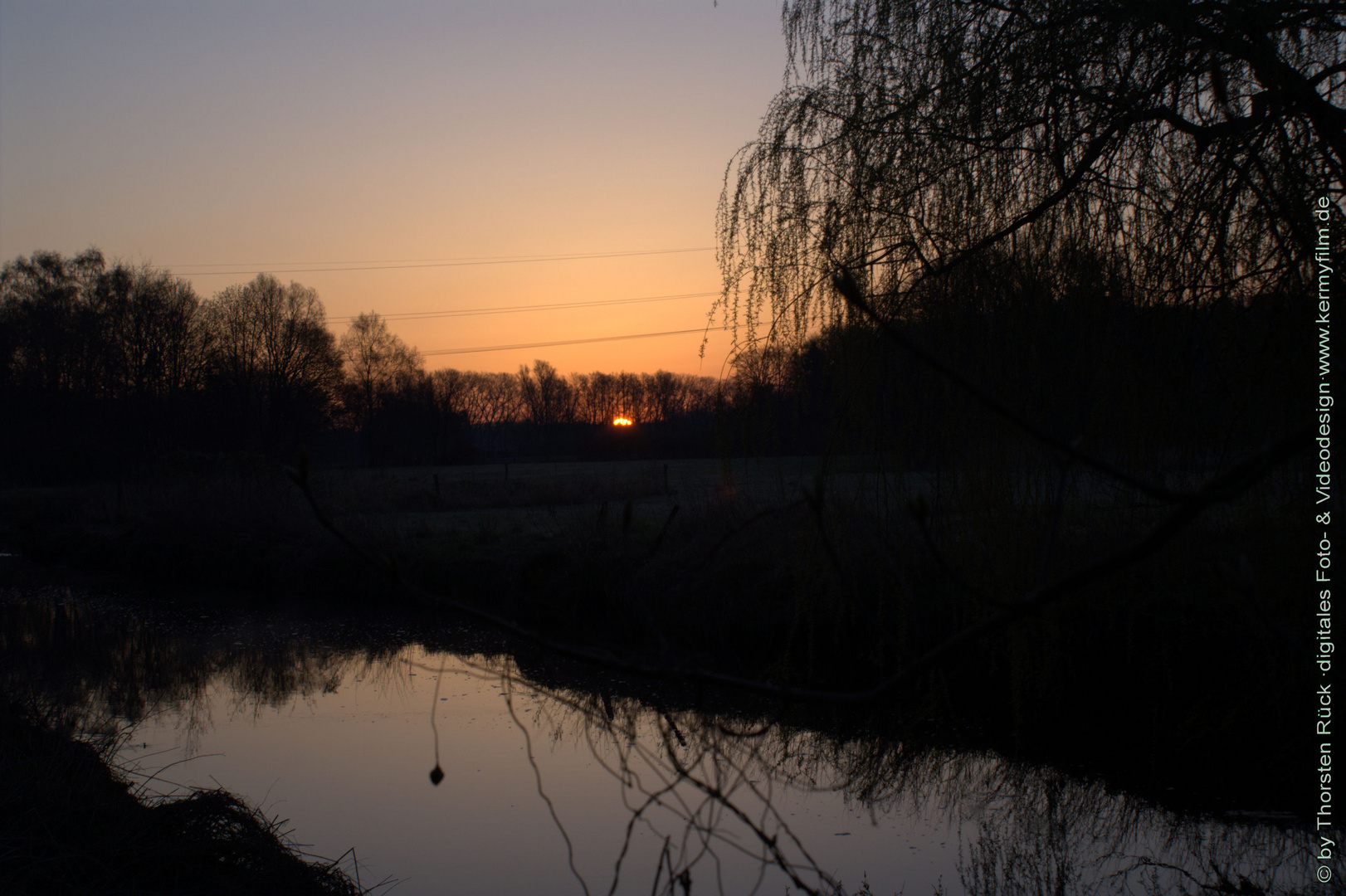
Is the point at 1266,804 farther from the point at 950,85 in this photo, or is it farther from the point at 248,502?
the point at 248,502

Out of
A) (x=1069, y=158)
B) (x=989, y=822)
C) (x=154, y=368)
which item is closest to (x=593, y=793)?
(x=989, y=822)

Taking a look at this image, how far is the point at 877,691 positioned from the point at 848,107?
2789 millimetres

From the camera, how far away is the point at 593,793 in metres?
5.85

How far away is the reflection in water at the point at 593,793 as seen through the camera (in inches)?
173

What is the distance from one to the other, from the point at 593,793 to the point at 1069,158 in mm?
4765

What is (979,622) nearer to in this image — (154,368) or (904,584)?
(904,584)

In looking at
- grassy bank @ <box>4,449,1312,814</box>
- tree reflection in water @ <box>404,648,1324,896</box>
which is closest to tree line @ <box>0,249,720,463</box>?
grassy bank @ <box>4,449,1312,814</box>

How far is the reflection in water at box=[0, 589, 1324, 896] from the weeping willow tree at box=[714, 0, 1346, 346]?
1.91 metres

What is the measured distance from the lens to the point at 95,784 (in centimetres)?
437

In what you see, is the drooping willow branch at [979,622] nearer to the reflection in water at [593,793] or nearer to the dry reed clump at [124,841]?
the reflection in water at [593,793]

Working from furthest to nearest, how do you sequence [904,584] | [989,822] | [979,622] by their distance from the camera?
[989,822] → [904,584] → [979,622]

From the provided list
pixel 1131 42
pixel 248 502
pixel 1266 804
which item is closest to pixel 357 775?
pixel 1266 804

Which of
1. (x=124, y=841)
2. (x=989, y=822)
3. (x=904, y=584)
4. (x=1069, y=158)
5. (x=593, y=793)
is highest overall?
(x=1069, y=158)

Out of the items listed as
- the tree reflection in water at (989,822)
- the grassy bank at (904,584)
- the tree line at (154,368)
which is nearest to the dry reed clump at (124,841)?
the tree reflection in water at (989,822)
